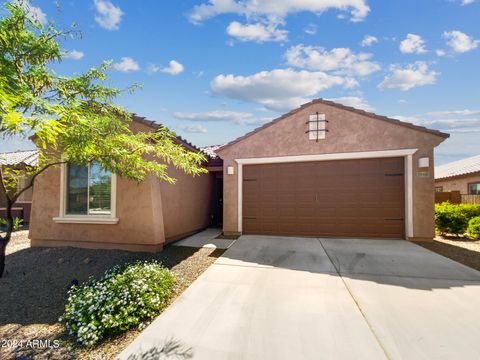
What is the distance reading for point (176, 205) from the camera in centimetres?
789

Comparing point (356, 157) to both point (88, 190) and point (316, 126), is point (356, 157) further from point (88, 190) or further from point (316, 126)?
point (88, 190)

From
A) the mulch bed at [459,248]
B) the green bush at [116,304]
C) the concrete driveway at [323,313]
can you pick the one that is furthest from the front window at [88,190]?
the mulch bed at [459,248]

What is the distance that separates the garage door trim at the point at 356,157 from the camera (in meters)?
7.43

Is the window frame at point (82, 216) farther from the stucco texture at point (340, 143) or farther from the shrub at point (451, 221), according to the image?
the shrub at point (451, 221)

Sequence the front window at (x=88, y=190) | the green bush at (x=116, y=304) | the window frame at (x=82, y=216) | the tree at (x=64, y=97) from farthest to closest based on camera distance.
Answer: the front window at (x=88, y=190)
the window frame at (x=82, y=216)
the tree at (x=64, y=97)
the green bush at (x=116, y=304)

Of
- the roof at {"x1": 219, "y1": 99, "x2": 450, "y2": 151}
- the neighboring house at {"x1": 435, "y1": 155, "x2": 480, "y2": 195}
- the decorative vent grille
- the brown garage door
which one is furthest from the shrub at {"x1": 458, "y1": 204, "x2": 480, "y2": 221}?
the neighboring house at {"x1": 435, "y1": 155, "x2": 480, "y2": 195}

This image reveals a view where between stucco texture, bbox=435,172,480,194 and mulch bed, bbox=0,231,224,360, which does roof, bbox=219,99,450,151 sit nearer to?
mulch bed, bbox=0,231,224,360

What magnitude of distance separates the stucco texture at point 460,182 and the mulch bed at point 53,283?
18.2 m

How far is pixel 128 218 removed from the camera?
Result: 22.1ft

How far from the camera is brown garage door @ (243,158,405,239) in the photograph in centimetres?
768

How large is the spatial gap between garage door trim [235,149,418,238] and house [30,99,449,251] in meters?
0.03

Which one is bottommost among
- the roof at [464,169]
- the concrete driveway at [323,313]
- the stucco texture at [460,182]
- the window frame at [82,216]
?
the concrete driveway at [323,313]

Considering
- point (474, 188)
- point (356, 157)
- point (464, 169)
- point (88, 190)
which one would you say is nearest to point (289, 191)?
point (356, 157)

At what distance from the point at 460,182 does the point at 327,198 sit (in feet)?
50.1
